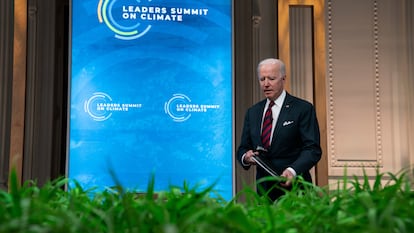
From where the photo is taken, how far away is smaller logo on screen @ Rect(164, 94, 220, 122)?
5.84m

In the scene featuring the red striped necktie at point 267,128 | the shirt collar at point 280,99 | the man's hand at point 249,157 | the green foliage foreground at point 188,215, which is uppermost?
the shirt collar at point 280,99

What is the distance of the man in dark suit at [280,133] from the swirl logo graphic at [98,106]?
2439mm

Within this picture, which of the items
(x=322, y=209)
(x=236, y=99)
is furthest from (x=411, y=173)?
(x=236, y=99)

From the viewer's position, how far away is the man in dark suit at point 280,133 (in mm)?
3250

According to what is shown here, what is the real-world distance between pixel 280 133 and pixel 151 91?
2675 millimetres

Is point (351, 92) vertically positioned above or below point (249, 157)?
above

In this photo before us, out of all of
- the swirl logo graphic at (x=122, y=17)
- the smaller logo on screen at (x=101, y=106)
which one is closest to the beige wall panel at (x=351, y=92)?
the swirl logo graphic at (x=122, y=17)

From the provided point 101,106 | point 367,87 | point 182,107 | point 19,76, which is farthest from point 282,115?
point 367,87

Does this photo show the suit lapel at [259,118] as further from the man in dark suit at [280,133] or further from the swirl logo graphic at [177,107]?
the swirl logo graphic at [177,107]

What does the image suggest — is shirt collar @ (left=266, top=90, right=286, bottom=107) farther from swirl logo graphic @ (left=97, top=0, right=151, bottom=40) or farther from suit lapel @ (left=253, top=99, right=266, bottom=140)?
swirl logo graphic @ (left=97, top=0, right=151, bottom=40)

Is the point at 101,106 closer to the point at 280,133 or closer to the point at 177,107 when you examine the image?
the point at 177,107

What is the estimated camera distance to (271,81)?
360 centimetres

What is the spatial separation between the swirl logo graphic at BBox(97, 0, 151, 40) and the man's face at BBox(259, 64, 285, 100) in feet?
8.02

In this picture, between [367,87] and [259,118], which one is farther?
[367,87]
